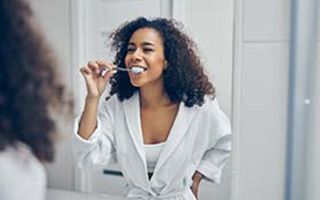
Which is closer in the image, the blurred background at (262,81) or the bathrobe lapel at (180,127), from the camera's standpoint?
the blurred background at (262,81)

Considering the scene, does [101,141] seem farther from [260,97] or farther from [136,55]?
[260,97]

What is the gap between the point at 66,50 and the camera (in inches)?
39.0

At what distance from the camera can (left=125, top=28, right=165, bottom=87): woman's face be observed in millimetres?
899

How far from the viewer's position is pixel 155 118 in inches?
36.4

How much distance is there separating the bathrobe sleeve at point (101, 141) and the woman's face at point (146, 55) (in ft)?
0.29

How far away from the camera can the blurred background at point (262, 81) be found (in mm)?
786

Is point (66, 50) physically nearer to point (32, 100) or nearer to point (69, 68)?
point (69, 68)

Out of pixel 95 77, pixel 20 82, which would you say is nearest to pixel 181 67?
pixel 95 77

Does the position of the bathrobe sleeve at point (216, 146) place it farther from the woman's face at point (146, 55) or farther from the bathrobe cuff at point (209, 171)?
the woman's face at point (146, 55)

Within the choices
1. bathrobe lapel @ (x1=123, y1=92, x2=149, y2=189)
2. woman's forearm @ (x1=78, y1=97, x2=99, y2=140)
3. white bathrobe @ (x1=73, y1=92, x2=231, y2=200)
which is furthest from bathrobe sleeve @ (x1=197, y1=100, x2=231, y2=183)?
woman's forearm @ (x1=78, y1=97, x2=99, y2=140)

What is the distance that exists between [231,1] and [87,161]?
1.45 feet

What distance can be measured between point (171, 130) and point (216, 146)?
0.30ft

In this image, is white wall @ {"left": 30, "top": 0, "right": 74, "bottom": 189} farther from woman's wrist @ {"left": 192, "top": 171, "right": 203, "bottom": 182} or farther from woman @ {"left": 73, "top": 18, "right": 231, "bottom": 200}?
woman's wrist @ {"left": 192, "top": 171, "right": 203, "bottom": 182}

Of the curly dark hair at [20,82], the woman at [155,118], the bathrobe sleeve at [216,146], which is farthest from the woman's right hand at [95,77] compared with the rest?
the bathrobe sleeve at [216,146]
